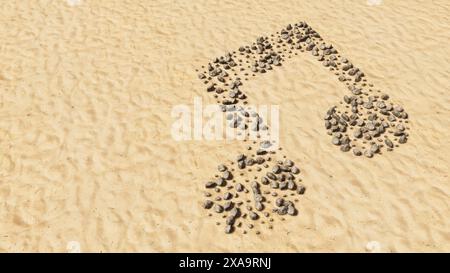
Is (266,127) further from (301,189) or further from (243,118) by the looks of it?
(301,189)

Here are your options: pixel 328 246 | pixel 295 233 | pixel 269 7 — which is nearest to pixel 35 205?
pixel 295 233

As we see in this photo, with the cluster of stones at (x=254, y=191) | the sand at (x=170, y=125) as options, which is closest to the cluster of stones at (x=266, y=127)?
the cluster of stones at (x=254, y=191)

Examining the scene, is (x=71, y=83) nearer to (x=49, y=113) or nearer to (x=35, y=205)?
(x=49, y=113)

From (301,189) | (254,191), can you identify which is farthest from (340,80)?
(254,191)

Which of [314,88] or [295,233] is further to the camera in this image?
[314,88]

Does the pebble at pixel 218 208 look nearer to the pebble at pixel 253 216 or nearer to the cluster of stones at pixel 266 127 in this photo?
the cluster of stones at pixel 266 127

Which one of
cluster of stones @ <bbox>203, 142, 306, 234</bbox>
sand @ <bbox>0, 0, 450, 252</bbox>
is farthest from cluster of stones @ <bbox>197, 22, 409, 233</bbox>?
sand @ <bbox>0, 0, 450, 252</bbox>

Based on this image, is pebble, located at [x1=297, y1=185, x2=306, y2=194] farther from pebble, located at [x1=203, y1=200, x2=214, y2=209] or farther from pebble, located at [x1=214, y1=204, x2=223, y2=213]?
pebble, located at [x1=203, y1=200, x2=214, y2=209]
